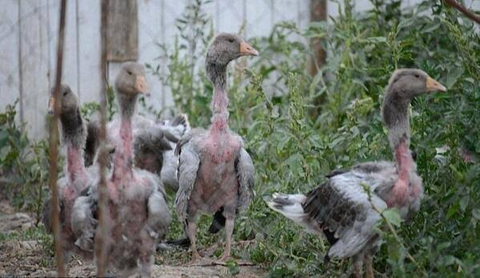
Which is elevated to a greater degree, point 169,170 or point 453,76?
point 453,76

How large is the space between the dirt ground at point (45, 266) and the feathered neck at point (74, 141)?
0.51 meters

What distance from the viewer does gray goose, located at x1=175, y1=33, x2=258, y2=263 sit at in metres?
6.27

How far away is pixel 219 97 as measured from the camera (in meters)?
6.34

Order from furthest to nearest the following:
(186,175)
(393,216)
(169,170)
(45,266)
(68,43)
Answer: (68,43) < (169,170) < (186,175) < (45,266) < (393,216)

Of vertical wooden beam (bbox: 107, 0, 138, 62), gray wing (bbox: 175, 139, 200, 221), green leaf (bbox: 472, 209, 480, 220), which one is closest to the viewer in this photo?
green leaf (bbox: 472, 209, 480, 220)

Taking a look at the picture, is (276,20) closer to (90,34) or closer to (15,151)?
(90,34)

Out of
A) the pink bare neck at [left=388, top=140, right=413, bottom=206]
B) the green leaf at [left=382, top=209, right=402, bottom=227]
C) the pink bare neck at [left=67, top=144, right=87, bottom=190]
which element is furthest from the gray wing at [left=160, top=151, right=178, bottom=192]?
the green leaf at [left=382, top=209, right=402, bottom=227]

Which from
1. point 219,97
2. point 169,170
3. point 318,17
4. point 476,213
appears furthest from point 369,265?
point 318,17

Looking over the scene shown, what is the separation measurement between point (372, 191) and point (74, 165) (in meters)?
1.41

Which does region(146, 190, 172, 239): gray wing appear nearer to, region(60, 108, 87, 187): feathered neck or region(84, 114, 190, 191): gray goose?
region(60, 108, 87, 187): feathered neck

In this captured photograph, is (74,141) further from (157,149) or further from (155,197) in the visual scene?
(157,149)

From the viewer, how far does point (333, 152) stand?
665cm

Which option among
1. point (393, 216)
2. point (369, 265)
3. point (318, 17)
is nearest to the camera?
point (393, 216)

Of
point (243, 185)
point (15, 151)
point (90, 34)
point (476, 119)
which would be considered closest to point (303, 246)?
point (243, 185)
